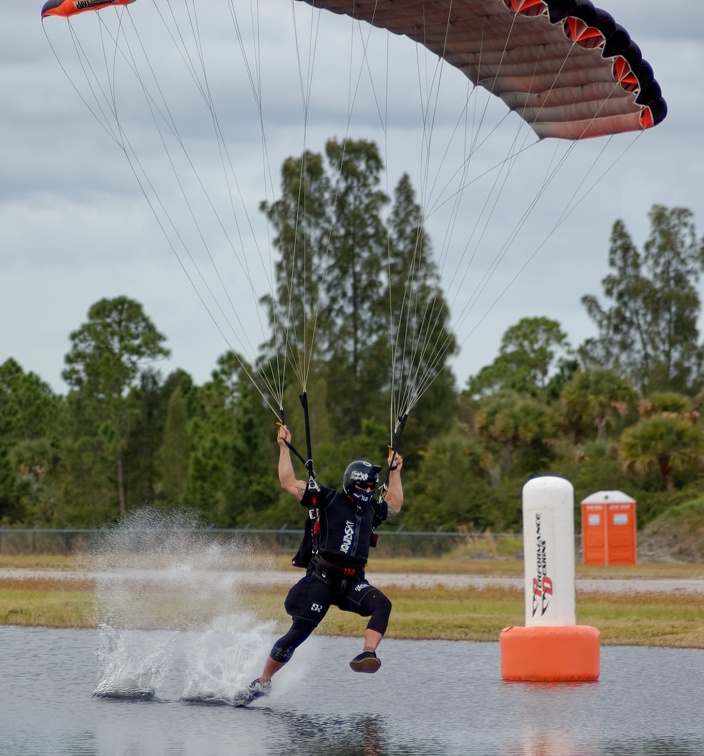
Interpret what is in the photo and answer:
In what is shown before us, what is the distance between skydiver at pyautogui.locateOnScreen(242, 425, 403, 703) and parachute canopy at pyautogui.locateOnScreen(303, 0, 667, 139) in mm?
5187

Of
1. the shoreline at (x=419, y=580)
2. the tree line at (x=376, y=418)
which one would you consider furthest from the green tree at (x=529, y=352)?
the shoreline at (x=419, y=580)

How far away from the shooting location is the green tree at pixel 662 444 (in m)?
43.2

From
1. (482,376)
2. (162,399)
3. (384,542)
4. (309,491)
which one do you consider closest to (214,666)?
(309,491)

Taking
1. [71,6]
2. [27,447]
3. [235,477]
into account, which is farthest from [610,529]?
[27,447]

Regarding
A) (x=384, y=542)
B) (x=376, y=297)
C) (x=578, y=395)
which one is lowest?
(x=384, y=542)

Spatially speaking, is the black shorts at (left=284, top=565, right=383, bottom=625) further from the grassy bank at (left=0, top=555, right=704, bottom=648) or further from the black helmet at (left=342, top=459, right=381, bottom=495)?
the grassy bank at (left=0, top=555, right=704, bottom=648)

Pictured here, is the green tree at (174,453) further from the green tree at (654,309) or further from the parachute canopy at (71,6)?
the parachute canopy at (71,6)

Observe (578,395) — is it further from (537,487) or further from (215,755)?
(215,755)

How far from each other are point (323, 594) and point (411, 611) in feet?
30.1

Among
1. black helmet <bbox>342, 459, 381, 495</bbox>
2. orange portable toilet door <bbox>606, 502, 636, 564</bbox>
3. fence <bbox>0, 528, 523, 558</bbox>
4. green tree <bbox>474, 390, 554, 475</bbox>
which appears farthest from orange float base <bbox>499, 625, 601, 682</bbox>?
green tree <bbox>474, 390, 554, 475</bbox>

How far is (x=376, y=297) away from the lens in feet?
197

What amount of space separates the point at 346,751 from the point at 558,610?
12.6 ft

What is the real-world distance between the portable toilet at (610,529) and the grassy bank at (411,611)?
12.5 metres

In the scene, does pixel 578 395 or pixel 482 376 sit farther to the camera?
pixel 482 376
